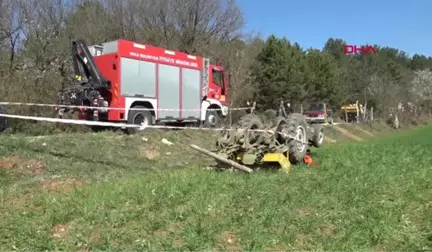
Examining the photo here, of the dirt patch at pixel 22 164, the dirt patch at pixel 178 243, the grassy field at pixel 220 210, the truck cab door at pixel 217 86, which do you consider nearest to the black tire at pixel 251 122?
the grassy field at pixel 220 210

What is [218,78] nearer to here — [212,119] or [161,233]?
[212,119]

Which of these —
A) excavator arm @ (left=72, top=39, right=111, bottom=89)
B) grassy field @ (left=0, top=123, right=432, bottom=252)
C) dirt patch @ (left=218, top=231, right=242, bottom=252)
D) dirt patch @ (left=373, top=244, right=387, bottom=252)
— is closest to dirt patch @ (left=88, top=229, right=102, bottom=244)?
grassy field @ (left=0, top=123, right=432, bottom=252)

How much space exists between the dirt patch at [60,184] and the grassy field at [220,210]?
20 mm

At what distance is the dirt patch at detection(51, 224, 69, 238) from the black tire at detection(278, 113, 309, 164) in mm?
6058

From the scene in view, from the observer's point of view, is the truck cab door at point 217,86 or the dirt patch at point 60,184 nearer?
the dirt patch at point 60,184

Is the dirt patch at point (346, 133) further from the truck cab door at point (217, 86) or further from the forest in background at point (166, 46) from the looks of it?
the truck cab door at point (217, 86)

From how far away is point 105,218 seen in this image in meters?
5.48

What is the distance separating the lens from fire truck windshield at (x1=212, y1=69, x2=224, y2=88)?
71.4 ft

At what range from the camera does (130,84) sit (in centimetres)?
1723

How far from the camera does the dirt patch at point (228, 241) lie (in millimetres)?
4852

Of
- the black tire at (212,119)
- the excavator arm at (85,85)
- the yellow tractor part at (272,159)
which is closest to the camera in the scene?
the yellow tractor part at (272,159)

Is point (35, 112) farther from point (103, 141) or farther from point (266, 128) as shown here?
point (266, 128)

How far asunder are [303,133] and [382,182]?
139 inches

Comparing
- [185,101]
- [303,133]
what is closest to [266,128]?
[303,133]
